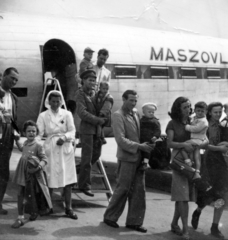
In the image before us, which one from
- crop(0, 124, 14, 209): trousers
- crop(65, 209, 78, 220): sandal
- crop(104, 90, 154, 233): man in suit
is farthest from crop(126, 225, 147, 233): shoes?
crop(0, 124, 14, 209): trousers

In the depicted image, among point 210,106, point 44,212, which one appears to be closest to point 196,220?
point 210,106

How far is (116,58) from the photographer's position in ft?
36.7

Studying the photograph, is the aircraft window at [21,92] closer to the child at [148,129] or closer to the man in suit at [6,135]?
the man in suit at [6,135]

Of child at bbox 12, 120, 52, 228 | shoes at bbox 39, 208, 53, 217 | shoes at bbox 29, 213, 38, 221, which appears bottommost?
shoes at bbox 29, 213, 38, 221

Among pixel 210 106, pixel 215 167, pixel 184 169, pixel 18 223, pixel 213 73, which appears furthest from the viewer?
pixel 213 73

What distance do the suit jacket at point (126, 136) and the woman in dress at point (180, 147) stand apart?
0.46 metres

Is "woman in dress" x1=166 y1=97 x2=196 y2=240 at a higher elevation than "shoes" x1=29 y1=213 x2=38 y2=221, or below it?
higher

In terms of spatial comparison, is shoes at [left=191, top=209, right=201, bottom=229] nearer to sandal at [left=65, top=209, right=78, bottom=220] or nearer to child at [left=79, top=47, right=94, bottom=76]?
sandal at [left=65, top=209, right=78, bottom=220]

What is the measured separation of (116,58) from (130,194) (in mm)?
4667

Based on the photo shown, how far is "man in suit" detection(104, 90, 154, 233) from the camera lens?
22.8ft

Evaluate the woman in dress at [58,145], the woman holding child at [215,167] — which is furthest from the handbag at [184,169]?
the woman in dress at [58,145]

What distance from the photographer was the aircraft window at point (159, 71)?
11773 millimetres

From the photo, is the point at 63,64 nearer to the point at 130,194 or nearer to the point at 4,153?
the point at 4,153

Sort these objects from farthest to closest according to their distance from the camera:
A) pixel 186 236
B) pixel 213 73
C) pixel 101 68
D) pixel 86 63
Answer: pixel 213 73 → pixel 101 68 → pixel 86 63 → pixel 186 236
